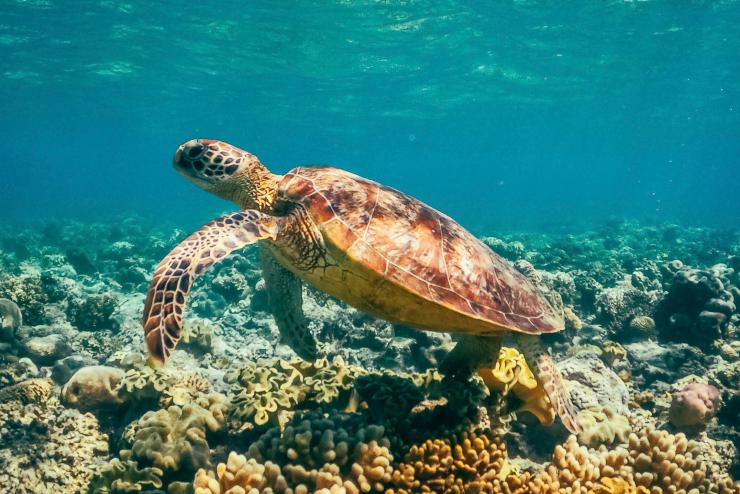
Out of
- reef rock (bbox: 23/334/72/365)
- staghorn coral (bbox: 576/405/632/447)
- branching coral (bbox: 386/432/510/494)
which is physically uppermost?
staghorn coral (bbox: 576/405/632/447)

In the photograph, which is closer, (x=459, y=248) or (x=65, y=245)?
(x=459, y=248)

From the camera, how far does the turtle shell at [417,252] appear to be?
3.55m

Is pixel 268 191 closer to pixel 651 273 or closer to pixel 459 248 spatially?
pixel 459 248

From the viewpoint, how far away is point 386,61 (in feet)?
87.9

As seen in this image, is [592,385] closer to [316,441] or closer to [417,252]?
[417,252]

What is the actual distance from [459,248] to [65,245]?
1953 cm

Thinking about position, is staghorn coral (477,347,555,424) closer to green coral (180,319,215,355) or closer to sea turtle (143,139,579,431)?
sea turtle (143,139,579,431)

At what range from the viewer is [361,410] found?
12.3 ft

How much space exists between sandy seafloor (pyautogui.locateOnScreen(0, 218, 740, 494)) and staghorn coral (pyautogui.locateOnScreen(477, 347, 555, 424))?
0.6 inches

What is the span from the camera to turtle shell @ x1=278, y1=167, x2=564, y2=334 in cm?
355

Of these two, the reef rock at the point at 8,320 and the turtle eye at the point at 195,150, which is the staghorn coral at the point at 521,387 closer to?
the turtle eye at the point at 195,150

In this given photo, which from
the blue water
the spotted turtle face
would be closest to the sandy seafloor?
the spotted turtle face

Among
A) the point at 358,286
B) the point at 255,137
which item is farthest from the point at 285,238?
the point at 255,137

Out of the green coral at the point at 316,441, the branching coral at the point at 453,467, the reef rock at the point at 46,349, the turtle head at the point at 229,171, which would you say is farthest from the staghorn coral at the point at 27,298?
the branching coral at the point at 453,467
